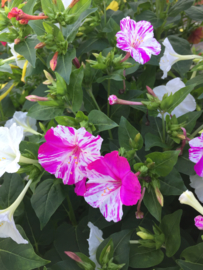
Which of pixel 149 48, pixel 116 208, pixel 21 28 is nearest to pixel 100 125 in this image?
pixel 116 208

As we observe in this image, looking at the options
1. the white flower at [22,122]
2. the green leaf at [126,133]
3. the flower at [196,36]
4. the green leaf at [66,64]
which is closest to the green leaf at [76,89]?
the green leaf at [66,64]

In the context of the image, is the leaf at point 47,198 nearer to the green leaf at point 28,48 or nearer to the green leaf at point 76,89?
the green leaf at point 76,89

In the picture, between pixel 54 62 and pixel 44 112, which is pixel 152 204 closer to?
pixel 44 112

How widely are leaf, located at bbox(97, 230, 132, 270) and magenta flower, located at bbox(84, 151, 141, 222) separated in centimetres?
13

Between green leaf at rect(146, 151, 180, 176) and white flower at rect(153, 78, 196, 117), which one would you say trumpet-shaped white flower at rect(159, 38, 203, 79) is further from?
green leaf at rect(146, 151, 180, 176)

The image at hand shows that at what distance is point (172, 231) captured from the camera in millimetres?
701

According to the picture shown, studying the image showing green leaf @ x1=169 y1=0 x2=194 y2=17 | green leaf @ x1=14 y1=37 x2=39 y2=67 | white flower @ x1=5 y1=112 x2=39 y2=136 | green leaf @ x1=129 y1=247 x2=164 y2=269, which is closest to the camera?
green leaf @ x1=129 y1=247 x2=164 y2=269

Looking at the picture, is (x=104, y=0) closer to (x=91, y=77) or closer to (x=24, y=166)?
(x=91, y=77)

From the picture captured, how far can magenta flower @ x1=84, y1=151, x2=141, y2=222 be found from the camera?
58cm

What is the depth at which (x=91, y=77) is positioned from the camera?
2.66ft

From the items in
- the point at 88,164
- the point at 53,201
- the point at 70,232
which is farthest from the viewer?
the point at 70,232

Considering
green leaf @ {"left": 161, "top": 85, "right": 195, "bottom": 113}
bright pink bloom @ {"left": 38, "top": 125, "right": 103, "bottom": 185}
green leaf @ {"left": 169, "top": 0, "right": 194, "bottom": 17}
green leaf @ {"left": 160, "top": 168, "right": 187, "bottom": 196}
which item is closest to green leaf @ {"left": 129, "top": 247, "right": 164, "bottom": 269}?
green leaf @ {"left": 160, "top": 168, "right": 187, "bottom": 196}

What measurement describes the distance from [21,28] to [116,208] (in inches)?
26.4

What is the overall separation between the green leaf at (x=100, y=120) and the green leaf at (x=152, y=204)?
0.23 metres
